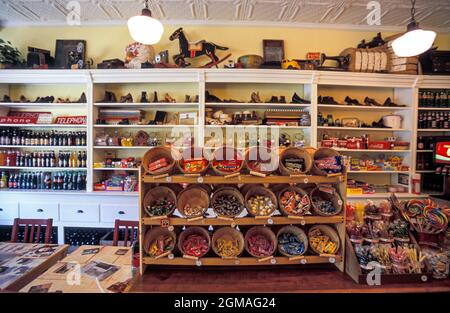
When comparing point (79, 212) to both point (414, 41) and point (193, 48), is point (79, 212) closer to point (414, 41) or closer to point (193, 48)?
point (193, 48)

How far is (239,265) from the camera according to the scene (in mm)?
1458

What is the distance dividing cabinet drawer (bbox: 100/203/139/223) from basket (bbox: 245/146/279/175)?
90.8 inches

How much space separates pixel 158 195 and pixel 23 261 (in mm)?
1043

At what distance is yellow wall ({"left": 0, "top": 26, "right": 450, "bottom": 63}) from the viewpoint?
3.57 metres

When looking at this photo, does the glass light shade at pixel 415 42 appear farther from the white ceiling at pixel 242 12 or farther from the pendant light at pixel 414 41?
the white ceiling at pixel 242 12

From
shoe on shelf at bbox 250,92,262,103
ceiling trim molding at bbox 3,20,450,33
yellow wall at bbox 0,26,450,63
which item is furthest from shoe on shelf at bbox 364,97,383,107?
shoe on shelf at bbox 250,92,262,103

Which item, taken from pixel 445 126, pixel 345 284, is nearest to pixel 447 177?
pixel 445 126

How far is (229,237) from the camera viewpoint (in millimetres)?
1505

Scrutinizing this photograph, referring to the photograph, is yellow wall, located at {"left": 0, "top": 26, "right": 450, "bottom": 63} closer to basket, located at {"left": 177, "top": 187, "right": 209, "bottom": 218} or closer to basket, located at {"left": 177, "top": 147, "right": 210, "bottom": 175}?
basket, located at {"left": 177, "top": 147, "right": 210, "bottom": 175}

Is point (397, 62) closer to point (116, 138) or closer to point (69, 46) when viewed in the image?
point (116, 138)

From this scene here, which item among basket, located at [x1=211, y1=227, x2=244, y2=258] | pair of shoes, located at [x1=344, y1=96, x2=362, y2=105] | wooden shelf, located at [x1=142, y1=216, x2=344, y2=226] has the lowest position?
basket, located at [x1=211, y1=227, x2=244, y2=258]

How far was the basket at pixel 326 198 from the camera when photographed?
1.43 m

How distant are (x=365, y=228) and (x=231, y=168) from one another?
0.94 m
